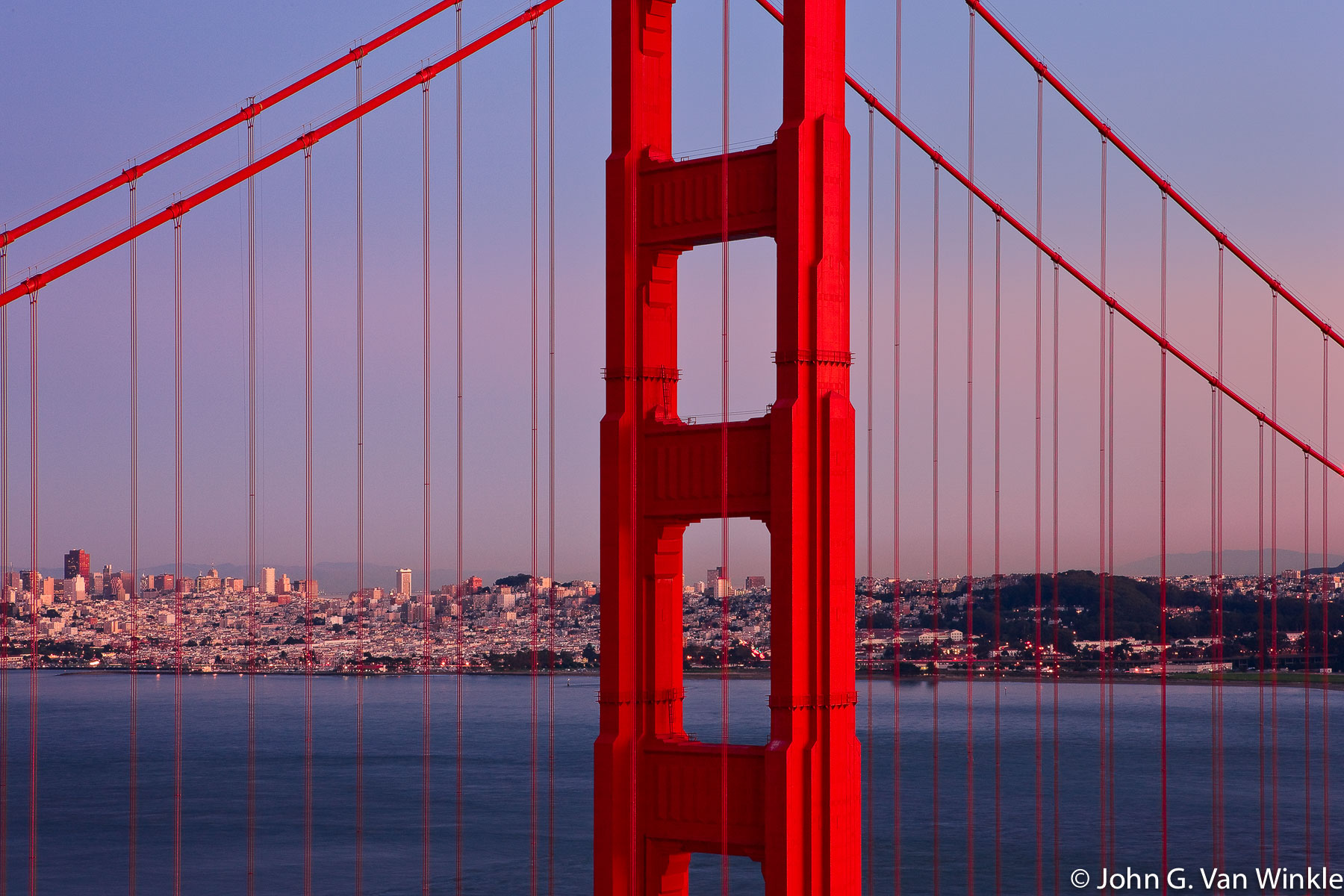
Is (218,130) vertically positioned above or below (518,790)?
above

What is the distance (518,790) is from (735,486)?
6504cm

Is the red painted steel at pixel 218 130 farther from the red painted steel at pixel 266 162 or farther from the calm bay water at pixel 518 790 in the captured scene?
the calm bay water at pixel 518 790

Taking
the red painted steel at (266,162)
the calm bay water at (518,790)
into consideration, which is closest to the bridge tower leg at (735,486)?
the red painted steel at (266,162)

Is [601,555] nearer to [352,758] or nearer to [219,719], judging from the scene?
[352,758]

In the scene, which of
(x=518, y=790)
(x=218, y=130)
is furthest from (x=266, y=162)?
(x=518, y=790)

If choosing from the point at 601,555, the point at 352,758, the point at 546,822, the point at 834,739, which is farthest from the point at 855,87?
the point at 352,758

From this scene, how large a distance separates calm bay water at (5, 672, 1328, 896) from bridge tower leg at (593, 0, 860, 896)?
395 inches

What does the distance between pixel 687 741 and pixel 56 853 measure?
54.3 m

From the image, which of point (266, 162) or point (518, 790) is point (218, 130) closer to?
point (266, 162)

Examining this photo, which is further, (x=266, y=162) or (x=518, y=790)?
(x=518, y=790)

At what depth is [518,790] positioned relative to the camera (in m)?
75.7

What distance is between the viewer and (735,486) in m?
13.3

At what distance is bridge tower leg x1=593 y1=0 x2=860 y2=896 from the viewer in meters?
12.8

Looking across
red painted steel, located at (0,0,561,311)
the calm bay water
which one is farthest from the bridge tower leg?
the calm bay water
